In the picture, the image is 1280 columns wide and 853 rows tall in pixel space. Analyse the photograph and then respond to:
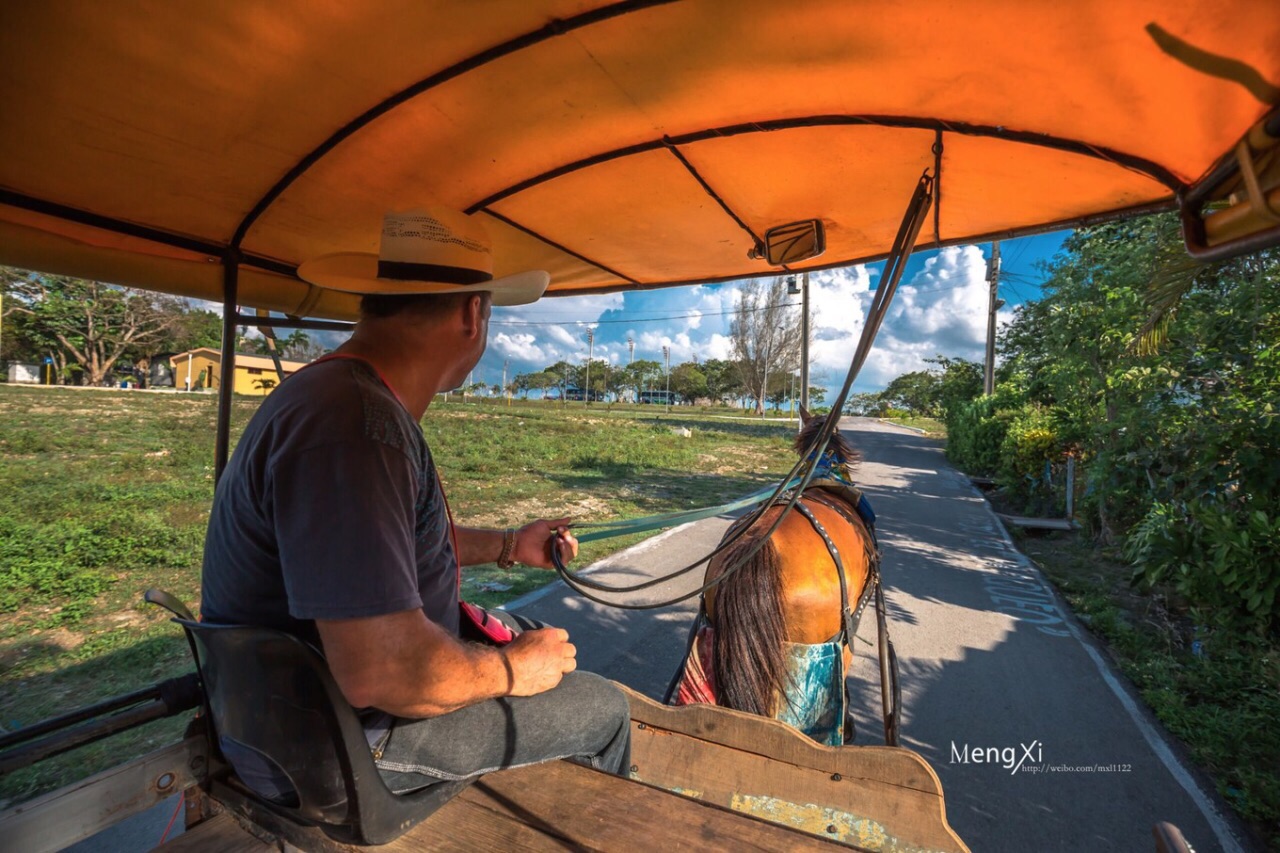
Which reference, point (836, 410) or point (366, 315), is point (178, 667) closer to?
point (366, 315)

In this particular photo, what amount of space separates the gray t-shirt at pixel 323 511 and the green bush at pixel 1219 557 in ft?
16.0

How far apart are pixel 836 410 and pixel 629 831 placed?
53.4 inches

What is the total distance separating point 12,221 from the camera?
198 centimetres

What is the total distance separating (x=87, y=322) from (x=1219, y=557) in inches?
1912

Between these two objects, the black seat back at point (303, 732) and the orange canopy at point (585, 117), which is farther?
the orange canopy at point (585, 117)

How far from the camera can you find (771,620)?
8.07 ft

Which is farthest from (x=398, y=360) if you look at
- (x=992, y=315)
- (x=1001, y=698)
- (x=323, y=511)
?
(x=992, y=315)

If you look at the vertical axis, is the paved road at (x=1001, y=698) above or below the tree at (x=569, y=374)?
below

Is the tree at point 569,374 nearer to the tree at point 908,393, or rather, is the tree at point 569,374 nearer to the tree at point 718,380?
the tree at point 718,380

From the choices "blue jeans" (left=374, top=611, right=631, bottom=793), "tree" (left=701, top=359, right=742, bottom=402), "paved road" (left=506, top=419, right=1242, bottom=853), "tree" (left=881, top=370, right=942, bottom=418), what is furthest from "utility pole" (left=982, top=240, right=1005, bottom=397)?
A: "tree" (left=701, top=359, right=742, bottom=402)

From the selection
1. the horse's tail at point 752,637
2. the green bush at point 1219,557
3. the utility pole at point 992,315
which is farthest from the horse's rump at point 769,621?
the utility pole at point 992,315

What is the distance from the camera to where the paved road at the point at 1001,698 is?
286cm

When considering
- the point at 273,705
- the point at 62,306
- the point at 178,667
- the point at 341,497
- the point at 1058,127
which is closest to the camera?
the point at 341,497

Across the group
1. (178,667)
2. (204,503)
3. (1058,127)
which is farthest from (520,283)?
(204,503)
